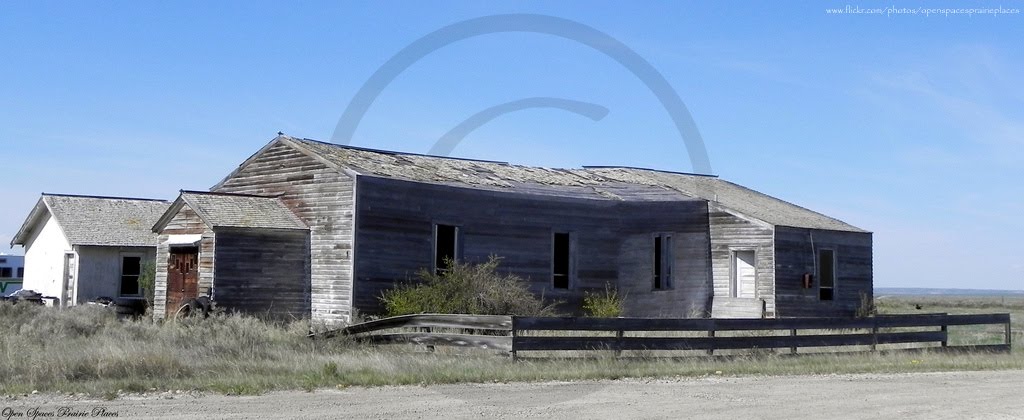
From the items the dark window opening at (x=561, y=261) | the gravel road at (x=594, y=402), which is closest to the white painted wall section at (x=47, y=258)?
the dark window opening at (x=561, y=261)

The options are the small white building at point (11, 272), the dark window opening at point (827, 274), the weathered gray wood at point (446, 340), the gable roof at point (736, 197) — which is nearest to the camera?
the weathered gray wood at point (446, 340)

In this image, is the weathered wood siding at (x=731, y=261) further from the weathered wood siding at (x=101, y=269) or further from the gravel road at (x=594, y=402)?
the weathered wood siding at (x=101, y=269)

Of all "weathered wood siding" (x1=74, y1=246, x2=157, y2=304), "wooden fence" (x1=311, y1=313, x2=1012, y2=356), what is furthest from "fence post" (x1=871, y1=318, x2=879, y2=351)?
"weathered wood siding" (x1=74, y1=246, x2=157, y2=304)

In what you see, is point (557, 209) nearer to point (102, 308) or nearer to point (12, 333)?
point (102, 308)

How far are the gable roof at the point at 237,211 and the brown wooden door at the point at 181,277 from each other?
104 cm

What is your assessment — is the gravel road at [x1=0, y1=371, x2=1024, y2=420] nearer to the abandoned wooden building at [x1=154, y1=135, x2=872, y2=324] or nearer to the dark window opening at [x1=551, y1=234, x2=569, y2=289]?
the abandoned wooden building at [x1=154, y1=135, x2=872, y2=324]

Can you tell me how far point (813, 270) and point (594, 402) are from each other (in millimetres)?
21038

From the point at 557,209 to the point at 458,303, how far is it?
19.7 feet

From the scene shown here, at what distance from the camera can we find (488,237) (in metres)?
27.8

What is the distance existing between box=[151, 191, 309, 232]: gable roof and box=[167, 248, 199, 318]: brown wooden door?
1037 mm

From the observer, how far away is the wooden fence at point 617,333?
17.1 meters

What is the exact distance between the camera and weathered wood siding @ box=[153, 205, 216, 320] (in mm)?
24672

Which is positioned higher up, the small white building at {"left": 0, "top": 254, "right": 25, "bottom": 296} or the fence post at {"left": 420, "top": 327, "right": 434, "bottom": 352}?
the small white building at {"left": 0, "top": 254, "right": 25, "bottom": 296}

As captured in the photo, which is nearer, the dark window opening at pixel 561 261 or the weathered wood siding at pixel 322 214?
the weathered wood siding at pixel 322 214
